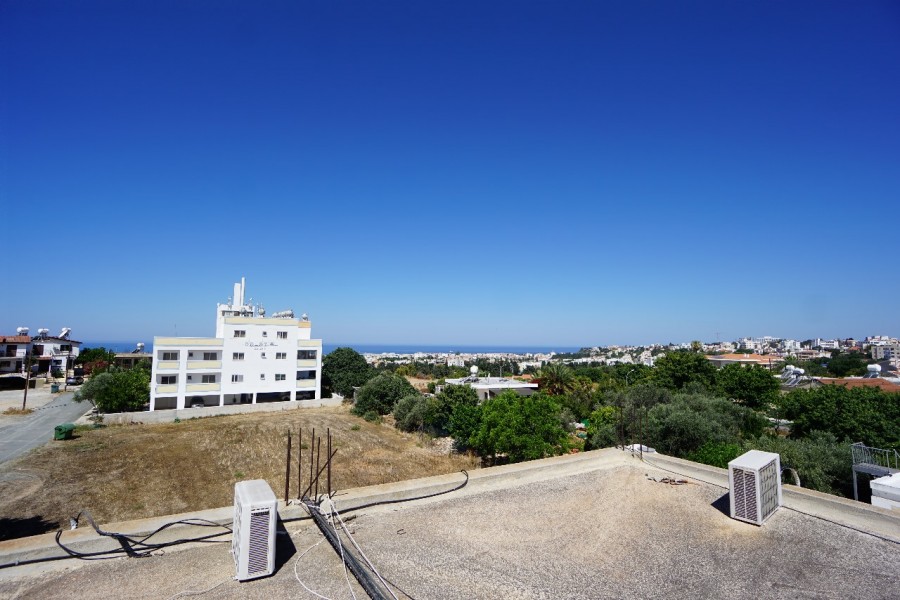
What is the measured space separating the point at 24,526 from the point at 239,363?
24389mm

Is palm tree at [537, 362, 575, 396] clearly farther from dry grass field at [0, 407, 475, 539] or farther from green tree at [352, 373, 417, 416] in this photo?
dry grass field at [0, 407, 475, 539]

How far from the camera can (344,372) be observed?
147ft

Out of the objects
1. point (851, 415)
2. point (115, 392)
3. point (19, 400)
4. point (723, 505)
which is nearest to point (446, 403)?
point (851, 415)

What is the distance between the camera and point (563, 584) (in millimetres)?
4289

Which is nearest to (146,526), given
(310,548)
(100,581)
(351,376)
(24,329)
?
(100,581)

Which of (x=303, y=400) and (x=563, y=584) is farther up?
(x=563, y=584)

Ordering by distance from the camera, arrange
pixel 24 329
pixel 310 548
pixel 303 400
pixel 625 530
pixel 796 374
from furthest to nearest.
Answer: pixel 796 374, pixel 24 329, pixel 303 400, pixel 625 530, pixel 310 548

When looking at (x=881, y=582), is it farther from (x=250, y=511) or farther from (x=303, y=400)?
(x=303, y=400)

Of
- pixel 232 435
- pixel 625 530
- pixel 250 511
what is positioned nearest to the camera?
pixel 250 511

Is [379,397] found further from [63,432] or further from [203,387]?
[63,432]

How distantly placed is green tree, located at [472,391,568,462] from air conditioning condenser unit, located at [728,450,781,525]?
498 inches

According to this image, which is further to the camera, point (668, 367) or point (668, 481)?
point (668, 367)

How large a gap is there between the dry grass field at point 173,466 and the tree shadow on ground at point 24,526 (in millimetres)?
24

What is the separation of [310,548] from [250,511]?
1097 millimetres
